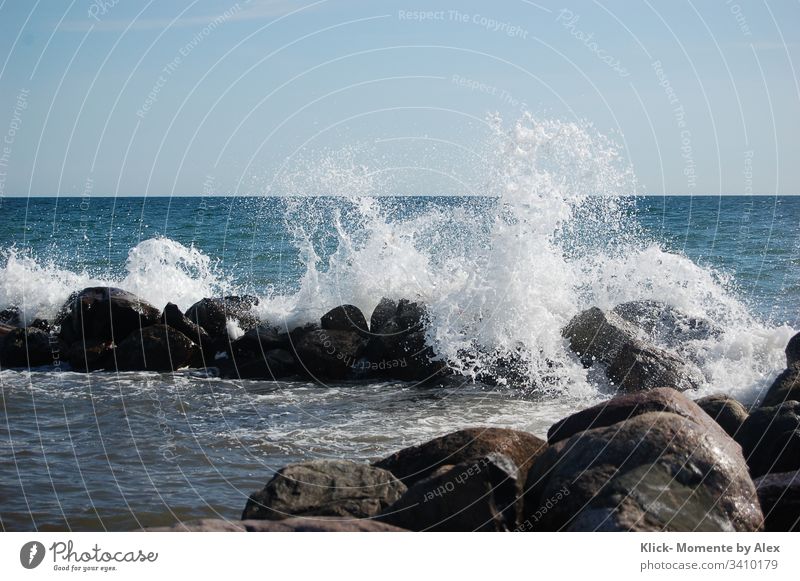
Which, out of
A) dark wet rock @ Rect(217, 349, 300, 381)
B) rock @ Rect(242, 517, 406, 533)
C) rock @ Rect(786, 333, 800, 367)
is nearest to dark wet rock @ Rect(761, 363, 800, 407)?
rock @ Rect(786, 333, 800, 367)

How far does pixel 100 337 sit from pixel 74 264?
17.2m

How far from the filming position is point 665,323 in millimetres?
14828

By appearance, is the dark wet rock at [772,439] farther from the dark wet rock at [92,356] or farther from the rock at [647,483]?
the dark wet rock at [92,356]

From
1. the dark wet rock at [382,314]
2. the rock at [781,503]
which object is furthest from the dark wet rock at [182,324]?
the rock at [781,503]

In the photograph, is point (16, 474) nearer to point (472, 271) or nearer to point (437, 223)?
point (472, 271)

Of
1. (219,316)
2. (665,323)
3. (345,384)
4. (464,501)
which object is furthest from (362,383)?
(464,501)

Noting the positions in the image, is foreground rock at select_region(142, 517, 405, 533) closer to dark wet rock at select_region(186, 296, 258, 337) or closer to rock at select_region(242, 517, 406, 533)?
rock at select_region(242, 517, 406, 533)

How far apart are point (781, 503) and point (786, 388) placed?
3.46 m

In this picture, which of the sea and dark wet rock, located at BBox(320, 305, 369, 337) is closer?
the sea

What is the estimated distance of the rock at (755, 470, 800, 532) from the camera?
253 inches

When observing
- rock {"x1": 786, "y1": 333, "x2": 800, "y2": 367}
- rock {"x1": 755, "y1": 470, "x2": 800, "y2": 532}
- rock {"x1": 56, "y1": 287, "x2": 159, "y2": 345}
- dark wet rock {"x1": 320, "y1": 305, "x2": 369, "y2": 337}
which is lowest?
rock {"x1": 755, "y1": 470, "x2": 800, "y2": 532}

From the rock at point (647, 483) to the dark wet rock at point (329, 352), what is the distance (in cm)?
774

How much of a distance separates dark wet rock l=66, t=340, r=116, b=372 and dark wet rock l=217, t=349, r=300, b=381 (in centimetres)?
211

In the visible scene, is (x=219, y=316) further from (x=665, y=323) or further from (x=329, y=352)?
(x=665, y=323)
